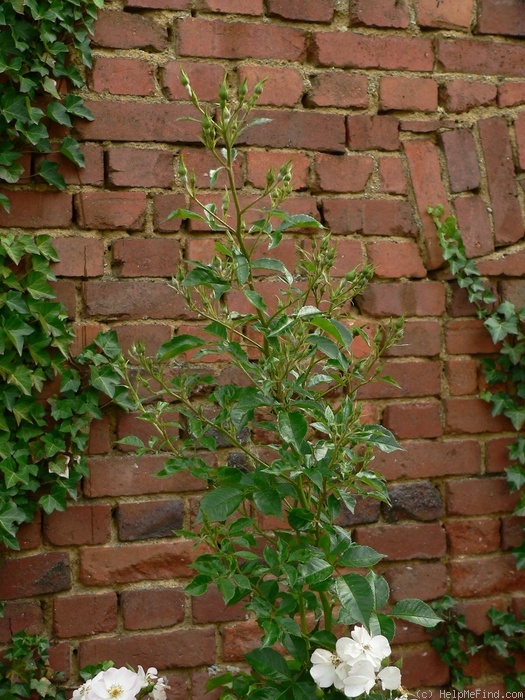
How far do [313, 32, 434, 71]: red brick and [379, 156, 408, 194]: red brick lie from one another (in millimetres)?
216

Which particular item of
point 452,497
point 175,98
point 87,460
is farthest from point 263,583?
point 175,98

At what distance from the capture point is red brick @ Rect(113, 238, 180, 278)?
180cm

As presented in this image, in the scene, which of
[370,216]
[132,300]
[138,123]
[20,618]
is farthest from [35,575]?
[370,216]

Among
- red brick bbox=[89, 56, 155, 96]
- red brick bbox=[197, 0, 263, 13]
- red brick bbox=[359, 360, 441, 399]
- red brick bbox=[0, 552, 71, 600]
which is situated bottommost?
red brick bbox=[0, 552, 71, 600]

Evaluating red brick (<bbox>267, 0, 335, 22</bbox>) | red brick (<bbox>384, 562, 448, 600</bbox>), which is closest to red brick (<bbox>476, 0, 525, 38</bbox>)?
red brick (<bbox>267, 0, 335, 22</bbox>)

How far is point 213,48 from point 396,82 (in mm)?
435

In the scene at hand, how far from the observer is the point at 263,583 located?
4.63 ft

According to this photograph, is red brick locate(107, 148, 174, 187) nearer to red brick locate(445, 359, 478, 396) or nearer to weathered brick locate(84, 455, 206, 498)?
weathered brick locate(84, 455, 206, 498)

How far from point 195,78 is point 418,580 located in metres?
1.22

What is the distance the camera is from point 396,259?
1.98 metres

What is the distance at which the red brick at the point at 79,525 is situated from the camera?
1.74 metres

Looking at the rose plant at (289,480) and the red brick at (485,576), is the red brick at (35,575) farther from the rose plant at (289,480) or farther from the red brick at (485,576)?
the red brick at (485,576)

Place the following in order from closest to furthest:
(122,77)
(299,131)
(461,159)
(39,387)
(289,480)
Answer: (289,480)
(39,387)
(122,77)
(299,131)
(461,159)

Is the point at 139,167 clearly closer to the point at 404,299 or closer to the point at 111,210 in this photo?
the point at 111,210
